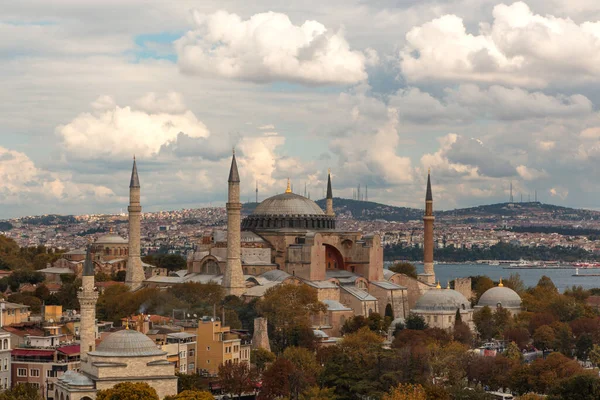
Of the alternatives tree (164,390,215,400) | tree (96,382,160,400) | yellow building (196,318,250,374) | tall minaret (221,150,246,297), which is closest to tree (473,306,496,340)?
tall minaret (221,150,246,297)

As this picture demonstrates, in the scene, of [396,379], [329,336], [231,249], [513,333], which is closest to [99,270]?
[231,249]

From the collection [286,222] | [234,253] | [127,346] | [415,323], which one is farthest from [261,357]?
[286,222]

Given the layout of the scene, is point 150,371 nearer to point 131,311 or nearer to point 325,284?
point 131,311

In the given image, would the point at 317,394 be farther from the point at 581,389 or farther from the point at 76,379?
the point at 581,389

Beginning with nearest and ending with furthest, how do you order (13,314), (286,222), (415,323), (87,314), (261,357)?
1. (87,314)
2. (261,357)
3. (13,314)
4. (415,323)
5. (286,222)

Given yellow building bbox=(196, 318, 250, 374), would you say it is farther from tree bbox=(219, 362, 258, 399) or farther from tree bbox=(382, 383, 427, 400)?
Result: tree bbox=(382, 383, 427, 400)

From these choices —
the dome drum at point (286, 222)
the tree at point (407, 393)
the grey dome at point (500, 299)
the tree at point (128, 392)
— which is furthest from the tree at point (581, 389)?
the dome drum at point (286, 222)
